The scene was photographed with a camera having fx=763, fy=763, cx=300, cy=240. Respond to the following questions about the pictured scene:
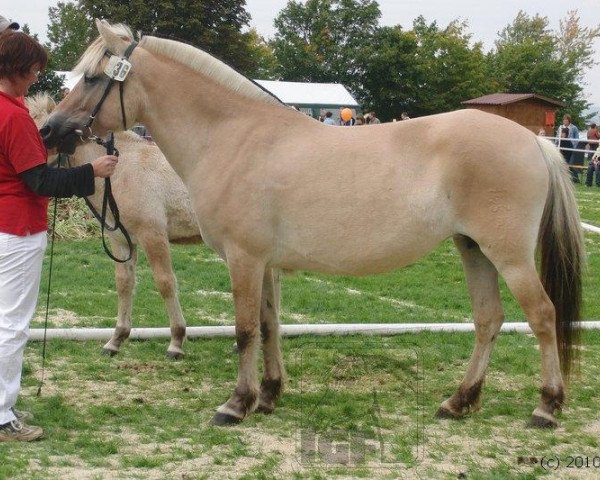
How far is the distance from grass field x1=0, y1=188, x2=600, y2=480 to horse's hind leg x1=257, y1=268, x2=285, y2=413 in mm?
145

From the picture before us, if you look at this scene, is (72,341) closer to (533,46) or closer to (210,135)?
(210,135)

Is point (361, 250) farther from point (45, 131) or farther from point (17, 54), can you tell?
point (17, 54)

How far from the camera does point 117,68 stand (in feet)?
15.6

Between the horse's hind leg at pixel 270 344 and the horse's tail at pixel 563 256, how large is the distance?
180 centimetres

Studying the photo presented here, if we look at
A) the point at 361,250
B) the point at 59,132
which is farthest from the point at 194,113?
the point at 361,250

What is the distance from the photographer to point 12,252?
4.21m

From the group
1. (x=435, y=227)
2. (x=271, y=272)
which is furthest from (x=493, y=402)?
(x=271, y=272)

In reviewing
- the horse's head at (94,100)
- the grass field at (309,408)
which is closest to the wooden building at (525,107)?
the grass field at (309,408)

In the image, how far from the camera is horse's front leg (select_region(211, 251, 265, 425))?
479 centimetres

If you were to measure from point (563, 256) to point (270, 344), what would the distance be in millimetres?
2020

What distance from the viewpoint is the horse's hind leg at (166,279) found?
6.39 m

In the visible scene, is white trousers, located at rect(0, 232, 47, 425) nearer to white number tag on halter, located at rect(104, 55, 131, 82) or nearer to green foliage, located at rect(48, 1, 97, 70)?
white number tag on halter, located at rect(104, 55, 131, 82)

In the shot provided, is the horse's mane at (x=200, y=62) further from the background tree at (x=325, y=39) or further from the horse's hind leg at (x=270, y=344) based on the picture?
the background tree at (x=325, y=39)

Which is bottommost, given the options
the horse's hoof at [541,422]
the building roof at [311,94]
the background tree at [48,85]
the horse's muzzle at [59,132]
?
the horse's hoof at [541,422]
